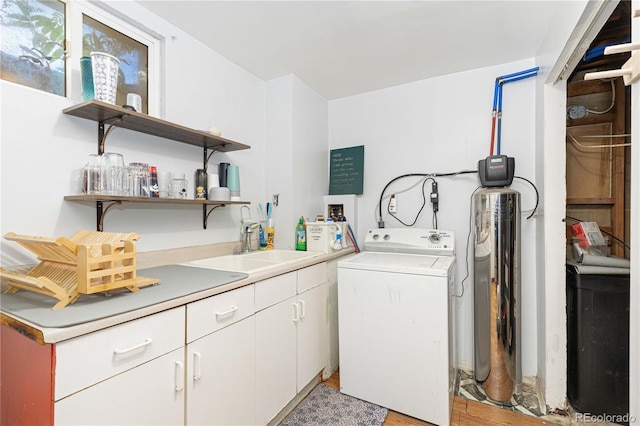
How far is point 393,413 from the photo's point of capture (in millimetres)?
1728

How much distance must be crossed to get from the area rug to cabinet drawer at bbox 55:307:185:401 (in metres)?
1.03

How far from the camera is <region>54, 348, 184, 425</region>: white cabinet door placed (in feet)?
2.61

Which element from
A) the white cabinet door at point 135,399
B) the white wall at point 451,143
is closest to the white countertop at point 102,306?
the white cabinet door at point 135,399

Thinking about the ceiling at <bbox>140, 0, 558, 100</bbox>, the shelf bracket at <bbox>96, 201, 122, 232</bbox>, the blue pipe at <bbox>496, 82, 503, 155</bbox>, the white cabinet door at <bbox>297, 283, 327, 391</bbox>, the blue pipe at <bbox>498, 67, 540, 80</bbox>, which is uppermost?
the ceiling at <bbox>140, 0, 558, 100</bbox>

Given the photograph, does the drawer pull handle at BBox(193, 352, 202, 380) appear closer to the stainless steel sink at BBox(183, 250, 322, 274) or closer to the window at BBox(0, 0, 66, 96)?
the stainless steel sink at BBox(183, 250, 322, 274)

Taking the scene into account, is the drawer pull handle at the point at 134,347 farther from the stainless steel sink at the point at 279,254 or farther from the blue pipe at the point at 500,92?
the blue pipe at the point at 500,92

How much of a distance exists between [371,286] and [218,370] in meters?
0.95

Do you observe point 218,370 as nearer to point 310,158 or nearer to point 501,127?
point 310,158

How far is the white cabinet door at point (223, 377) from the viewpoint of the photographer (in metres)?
1.12

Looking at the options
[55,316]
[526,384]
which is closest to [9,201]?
[55,316]

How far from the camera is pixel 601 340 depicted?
5.21ft

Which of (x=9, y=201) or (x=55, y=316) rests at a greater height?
(x=9, y=201)

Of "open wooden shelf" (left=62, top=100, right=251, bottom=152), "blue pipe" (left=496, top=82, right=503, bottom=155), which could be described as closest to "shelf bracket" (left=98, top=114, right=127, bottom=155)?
"open wooden shelf" (left=62, top=100, right=251, bottom=152)

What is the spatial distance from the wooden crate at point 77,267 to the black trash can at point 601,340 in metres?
2.27
